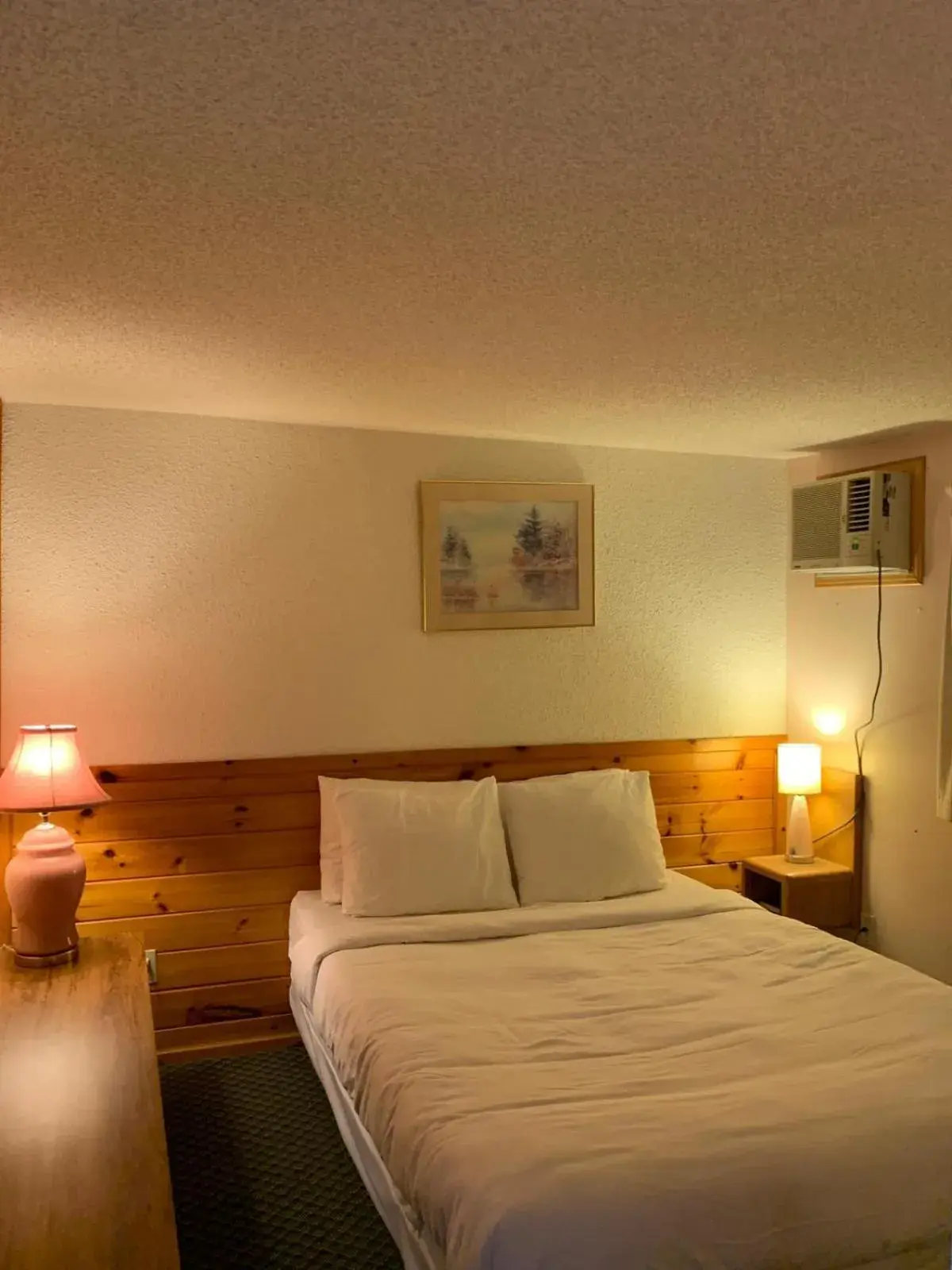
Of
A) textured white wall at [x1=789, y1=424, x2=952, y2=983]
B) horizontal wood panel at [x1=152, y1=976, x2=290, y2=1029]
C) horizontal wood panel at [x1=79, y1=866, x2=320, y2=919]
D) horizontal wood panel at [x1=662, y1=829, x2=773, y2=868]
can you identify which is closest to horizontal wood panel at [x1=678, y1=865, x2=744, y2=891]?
horizontal wood panel at [x1=662, y1=829, x2=773, y2=868]

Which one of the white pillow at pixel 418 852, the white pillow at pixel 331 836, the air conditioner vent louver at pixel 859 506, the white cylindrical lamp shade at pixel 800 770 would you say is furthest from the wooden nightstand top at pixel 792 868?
the white pillow at pixel 331 836

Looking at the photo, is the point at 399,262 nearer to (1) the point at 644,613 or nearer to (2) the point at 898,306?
(2) the point at 898,306

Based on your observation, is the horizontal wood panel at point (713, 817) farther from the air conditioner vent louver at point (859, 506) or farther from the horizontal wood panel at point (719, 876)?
the air conditioner vent louver at point (859, 506)

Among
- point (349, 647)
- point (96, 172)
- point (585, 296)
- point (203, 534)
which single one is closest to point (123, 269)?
point (96, 172)

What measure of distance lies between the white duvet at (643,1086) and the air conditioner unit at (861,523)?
4.24 ft

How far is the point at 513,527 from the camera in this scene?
3.83 meters

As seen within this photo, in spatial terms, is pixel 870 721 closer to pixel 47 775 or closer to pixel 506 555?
pixel 506 555

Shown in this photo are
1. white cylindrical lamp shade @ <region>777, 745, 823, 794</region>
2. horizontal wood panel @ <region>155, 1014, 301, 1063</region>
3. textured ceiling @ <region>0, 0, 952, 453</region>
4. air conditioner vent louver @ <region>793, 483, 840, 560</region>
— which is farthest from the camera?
white cylindrical lamp shade @ <region>777, 745, 823, 794</region>

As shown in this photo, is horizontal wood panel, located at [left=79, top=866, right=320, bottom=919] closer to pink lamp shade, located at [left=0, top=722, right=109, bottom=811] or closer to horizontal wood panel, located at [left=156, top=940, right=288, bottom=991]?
horizontal wood panel, located at [left=156, top=940, right=288, bottom=991]

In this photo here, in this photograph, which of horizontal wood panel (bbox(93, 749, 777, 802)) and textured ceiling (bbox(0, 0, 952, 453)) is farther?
horizontal wood panel (bbox(93, 749, 777, 802))

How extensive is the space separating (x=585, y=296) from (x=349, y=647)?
1805mm

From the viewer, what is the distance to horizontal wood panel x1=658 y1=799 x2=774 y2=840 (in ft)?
13.2

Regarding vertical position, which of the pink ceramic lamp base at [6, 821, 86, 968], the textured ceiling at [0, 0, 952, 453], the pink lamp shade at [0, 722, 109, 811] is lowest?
the pink ceramic lamp base at [6, 821, 86, 968]

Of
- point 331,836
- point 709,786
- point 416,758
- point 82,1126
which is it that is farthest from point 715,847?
point 82,1126
